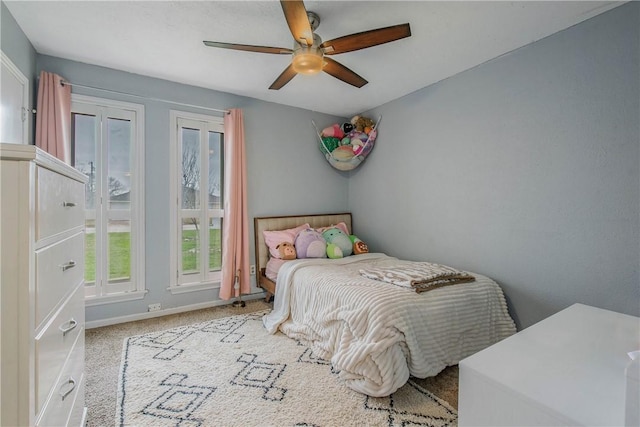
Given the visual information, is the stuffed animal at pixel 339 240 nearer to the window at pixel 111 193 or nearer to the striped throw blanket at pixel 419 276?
the striped throw blanket at pixel 419 276

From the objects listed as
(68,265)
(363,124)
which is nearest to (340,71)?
(363,124)

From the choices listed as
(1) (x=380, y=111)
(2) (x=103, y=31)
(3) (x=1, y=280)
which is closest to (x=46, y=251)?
(3) (x=1, y=280)

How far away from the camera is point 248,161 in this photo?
3.45 metres

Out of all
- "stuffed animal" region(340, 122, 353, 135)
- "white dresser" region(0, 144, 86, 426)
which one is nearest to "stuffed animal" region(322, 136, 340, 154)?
"stuffed animal" region(340, 122, 353, 135)

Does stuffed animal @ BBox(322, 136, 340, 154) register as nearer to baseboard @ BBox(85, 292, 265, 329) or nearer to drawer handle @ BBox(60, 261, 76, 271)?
baseboard @ BBox(85, 292, 265, 329)

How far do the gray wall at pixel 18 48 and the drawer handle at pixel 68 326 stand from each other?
196 centimetres

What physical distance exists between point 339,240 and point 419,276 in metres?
1.34

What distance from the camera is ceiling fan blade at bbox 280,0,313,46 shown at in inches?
57.5

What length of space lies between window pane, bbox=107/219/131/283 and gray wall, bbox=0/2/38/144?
963 millimetres

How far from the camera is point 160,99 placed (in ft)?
9.68

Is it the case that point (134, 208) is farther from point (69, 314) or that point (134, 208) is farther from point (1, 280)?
point (1, 280)

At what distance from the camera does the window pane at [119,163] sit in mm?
2777

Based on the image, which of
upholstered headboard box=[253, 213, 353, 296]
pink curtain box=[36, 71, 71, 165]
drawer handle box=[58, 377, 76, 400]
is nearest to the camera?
drawer handle box=[58, 377, 76, 400]

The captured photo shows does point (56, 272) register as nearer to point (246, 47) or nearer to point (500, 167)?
point (246, 47)
